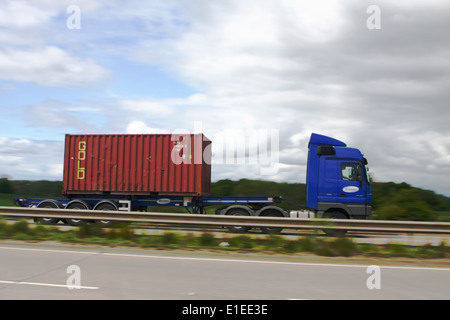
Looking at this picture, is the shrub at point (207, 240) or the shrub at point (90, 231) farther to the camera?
the shrub at point (90, 231)

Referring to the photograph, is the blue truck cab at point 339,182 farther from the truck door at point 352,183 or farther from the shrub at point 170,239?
the shrub at point 170,239

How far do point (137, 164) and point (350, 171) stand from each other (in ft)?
27.3

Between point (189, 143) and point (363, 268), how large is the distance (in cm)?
934

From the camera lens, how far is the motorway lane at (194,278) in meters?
5.63

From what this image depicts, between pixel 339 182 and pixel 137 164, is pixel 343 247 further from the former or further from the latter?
pixel 137 164

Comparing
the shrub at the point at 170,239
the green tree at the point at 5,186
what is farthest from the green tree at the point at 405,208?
the green tree at the point at 5,186

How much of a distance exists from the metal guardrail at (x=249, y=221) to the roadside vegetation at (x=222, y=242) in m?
0.38

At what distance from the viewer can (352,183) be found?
13.8m

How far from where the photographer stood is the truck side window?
13805mm

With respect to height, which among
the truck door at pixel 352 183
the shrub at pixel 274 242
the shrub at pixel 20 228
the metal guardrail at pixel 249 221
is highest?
the truck door at pixel 352 183

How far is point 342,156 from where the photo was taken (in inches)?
546

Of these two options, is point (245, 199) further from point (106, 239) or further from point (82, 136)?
point (82, 136)

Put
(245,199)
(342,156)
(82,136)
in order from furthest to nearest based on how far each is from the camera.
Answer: (82,136) < (245,199) < (342,156)
